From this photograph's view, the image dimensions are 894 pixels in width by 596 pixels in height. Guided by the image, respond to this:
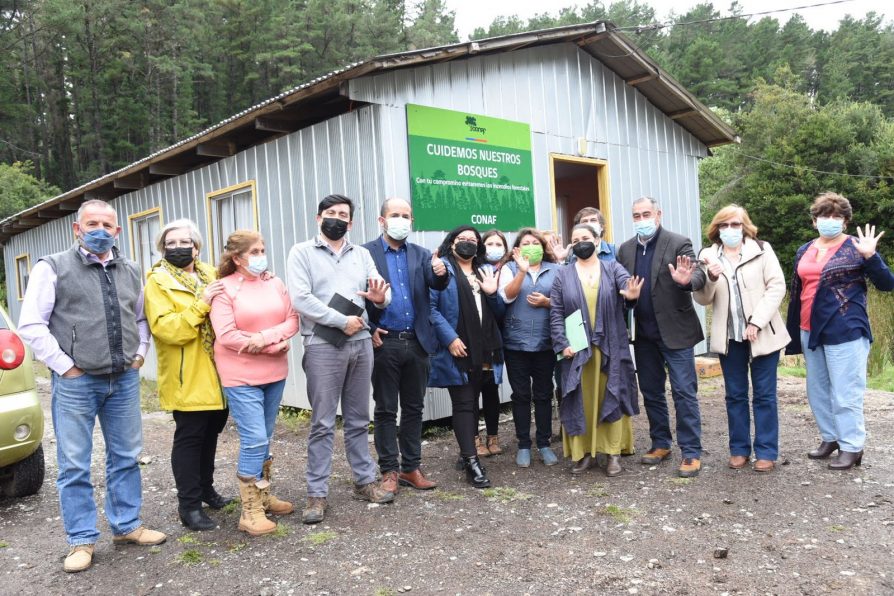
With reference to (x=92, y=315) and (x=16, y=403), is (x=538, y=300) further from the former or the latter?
(x=16, y=403)

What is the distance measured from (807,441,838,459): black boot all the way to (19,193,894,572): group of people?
0.03 metres

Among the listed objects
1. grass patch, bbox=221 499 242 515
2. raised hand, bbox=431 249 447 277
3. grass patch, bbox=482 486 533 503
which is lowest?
grass patch, bbox=482 486 533 503

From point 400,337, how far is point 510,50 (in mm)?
4537

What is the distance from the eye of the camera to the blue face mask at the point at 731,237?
15.9 feet

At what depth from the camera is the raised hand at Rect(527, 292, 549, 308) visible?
518 cm

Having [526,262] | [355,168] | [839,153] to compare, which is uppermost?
[839,153]

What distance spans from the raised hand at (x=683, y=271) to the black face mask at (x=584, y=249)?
61cm

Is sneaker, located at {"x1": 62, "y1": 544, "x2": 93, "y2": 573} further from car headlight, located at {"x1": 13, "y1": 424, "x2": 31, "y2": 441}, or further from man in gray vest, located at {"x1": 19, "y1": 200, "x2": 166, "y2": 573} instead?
car headlight, located at {"x1": 13, "y1": 424, "x2": 31, "y2": 441}

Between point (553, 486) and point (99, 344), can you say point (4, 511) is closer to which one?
point (99, 344)

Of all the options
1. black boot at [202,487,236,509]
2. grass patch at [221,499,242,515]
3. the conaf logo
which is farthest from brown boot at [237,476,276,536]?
the conaf logo

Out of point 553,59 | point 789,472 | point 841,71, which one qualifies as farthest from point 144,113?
point 841,71

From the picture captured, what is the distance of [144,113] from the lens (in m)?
33.4

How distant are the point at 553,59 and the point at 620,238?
2458 mm


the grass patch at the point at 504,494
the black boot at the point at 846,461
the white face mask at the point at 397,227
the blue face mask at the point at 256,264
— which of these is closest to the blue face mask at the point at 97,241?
the blue face mask at the point at 256,264
